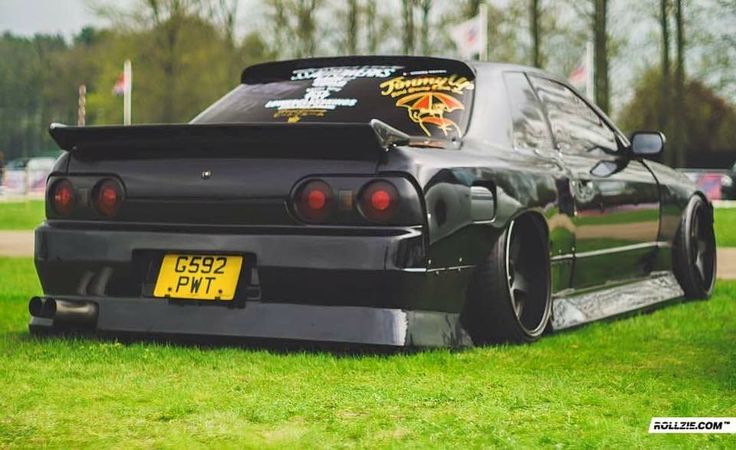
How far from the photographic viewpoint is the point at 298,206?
483cm

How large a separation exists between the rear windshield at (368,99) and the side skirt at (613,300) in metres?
1.06

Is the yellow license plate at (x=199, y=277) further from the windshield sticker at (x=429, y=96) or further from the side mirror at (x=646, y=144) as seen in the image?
the side mirror at (x=646, y=144)

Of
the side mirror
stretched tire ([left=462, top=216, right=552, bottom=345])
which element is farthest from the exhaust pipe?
the side mirror

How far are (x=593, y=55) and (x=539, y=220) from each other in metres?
38.3

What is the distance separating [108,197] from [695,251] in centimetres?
401

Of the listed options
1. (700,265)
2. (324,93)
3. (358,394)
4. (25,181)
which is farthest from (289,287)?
(25,181)

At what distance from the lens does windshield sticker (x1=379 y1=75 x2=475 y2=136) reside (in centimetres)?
533

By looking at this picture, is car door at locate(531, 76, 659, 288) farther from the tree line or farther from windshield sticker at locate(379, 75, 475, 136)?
the tree line

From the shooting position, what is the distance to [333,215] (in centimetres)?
478

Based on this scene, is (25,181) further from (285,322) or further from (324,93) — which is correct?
(285,322)

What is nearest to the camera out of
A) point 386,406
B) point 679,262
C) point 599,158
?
point 386,406

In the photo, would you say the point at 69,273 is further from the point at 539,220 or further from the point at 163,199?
the point at 539,220

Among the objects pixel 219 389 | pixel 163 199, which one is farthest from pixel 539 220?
pixel 219 389

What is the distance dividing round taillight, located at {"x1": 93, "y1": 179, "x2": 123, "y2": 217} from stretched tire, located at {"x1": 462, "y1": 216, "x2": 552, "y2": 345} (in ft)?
4.83
